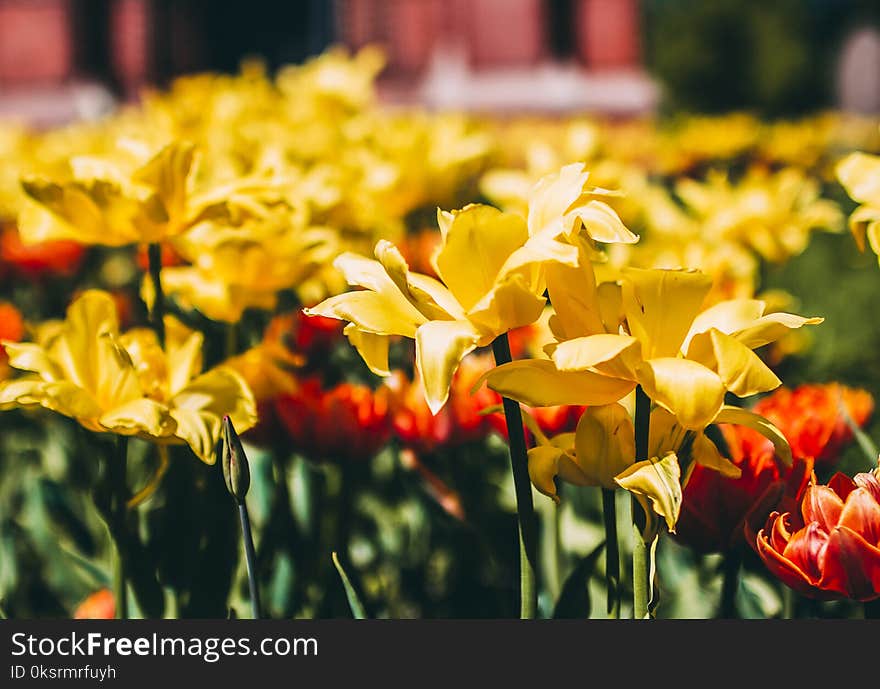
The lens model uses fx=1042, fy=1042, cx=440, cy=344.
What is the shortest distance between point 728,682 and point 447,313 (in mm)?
291

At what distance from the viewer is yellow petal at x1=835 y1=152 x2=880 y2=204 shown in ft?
2.90

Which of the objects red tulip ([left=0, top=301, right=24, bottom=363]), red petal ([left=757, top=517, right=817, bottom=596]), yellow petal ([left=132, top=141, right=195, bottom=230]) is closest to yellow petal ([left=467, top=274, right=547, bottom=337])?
red petal ([left=757, top=517, right=817, bottom=596])

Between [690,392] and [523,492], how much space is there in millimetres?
142

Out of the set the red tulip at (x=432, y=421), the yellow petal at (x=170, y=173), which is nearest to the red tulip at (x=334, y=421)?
the red tulip at (x=432, y=421)

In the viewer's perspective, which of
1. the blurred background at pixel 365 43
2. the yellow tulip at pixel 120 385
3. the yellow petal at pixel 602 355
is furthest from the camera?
the blurred background at pixel 365 43

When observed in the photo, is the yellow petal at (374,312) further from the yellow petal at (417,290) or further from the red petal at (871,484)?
the red petal at (871,484)

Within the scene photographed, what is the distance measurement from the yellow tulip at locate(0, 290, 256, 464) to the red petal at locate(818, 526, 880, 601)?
47cm

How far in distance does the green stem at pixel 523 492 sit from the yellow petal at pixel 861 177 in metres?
0.38

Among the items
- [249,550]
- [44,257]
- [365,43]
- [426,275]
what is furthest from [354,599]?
[365,43]

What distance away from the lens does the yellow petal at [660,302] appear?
2.22 feet

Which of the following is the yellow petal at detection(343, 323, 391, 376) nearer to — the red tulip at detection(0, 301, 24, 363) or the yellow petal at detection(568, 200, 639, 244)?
the yellow petal at detection(568, 200, 639, 244)

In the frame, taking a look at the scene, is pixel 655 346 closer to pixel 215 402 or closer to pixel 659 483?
pixel 659 483

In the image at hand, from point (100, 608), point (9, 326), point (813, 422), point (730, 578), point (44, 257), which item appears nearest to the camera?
point (730, 578)

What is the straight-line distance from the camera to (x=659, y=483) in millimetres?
634
